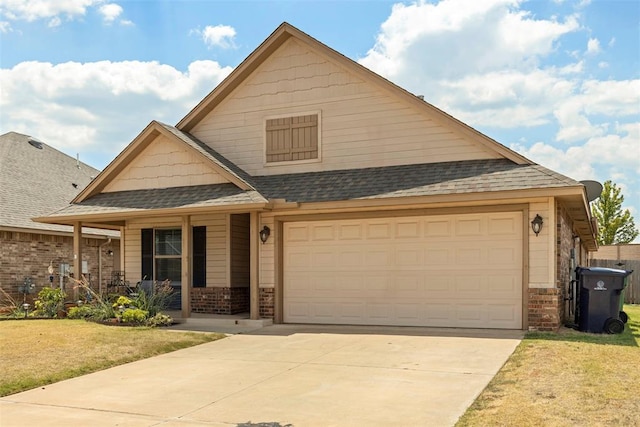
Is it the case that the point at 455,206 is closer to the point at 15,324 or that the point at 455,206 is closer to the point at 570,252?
the point at 570,252

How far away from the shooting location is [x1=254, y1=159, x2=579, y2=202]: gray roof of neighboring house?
11781 mm

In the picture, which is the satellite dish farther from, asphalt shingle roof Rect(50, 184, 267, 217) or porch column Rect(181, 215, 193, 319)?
porch column Rect(181, 215, 193, 319)

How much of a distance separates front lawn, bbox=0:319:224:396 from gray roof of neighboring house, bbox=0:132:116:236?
7584 mm

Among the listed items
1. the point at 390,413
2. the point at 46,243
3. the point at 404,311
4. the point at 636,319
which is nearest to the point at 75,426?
the point at 390,413

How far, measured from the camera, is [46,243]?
20625 millimetres

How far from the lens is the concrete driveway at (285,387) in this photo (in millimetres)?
6160

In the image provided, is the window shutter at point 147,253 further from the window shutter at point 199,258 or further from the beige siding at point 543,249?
the beige siding at point 543,249

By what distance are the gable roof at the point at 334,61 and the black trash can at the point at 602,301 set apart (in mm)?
2661

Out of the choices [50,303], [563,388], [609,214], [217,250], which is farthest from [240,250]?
[609,214]

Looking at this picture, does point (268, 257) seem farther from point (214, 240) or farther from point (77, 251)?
point (77, 251)

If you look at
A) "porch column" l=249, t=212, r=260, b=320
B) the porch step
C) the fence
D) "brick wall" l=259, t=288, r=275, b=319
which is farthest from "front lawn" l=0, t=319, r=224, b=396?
the fence

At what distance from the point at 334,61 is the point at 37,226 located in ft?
37.9

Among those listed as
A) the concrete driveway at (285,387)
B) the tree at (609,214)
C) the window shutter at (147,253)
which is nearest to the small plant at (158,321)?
the concrete driveway at (285,387)

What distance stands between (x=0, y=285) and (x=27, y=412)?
542 inches
